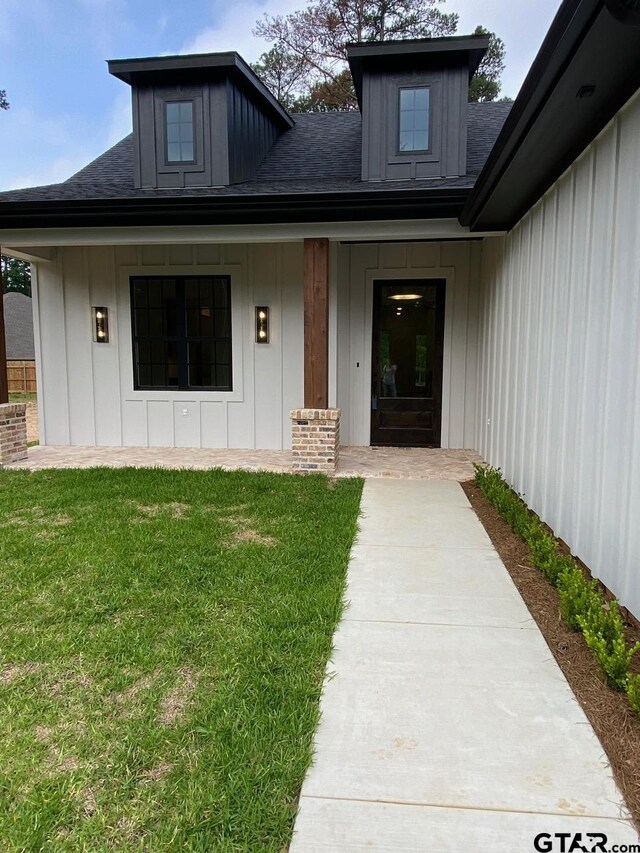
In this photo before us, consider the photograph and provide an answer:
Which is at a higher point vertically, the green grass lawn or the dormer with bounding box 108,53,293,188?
the dormer with bounding box 108,53,293,188

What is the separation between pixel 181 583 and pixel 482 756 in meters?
2.03

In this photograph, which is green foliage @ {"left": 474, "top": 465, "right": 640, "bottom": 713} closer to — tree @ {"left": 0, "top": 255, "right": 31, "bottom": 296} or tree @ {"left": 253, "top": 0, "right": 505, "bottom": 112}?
tree @ {"left": 253, "top": 0, "right": 505, "bottom": 112}

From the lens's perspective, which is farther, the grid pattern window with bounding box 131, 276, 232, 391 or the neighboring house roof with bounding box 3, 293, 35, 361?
the neighboring house roof with bounding box 3, 293, 35, 361

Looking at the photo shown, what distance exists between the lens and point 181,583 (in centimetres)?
338

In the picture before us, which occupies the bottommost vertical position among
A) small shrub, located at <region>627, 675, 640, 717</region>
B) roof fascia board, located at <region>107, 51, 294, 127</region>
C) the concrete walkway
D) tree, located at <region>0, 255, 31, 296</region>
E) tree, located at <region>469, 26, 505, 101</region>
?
the concrete walkway

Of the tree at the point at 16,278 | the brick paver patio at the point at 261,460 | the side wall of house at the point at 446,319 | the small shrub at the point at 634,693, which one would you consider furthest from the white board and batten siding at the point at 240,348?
the tree at the point at 16,278

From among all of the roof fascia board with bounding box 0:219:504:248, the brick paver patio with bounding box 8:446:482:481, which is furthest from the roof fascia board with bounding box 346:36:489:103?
the brick paver patio with bounding box 8:446:482:481

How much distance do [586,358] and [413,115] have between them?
539 cm

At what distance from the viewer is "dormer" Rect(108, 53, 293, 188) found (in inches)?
294

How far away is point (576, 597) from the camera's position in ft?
9.68

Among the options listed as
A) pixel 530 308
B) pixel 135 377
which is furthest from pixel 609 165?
pixel 135 377

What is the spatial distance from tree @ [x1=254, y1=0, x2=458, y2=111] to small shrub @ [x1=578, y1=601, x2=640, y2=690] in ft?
57.7

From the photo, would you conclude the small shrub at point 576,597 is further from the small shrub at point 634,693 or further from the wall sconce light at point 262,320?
the wall sconce light at point 262,320

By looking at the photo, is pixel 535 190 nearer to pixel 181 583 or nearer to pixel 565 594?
pixel 565 594
